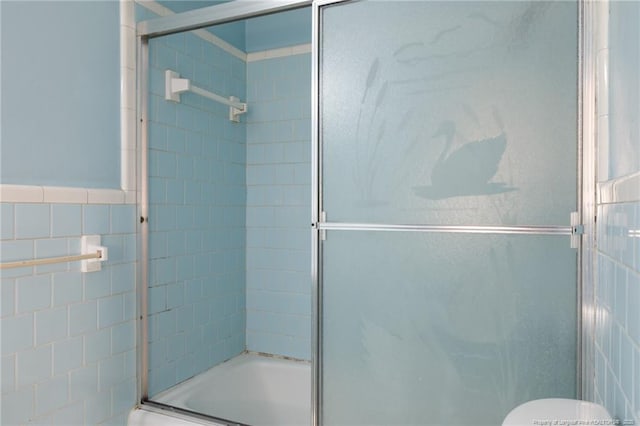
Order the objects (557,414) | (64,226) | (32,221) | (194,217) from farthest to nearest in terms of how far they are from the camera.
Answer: (194,217)
(64,226)
(32,221)
(557,414)

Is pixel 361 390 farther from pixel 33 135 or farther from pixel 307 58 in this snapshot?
pixel 307 58

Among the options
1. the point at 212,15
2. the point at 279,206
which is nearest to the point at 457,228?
the point at 212,15

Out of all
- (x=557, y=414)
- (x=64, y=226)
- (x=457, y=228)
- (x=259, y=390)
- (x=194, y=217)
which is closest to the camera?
(x=557, y=414)

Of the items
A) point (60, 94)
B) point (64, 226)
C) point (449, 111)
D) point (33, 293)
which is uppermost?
point (60, 94)

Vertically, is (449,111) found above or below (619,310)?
above

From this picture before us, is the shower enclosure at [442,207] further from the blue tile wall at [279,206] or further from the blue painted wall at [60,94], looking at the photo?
the blue tile wall at [279,206]

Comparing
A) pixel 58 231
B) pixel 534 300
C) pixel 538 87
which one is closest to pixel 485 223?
pixel 534 300

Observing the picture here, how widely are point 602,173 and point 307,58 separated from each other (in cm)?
172

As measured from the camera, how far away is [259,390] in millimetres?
2428

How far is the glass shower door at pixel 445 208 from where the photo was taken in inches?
47.1

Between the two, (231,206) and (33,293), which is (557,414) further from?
(231,206)

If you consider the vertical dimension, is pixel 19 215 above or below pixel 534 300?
above

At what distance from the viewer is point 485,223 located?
126 centimetres

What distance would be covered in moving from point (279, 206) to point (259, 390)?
98 cm
